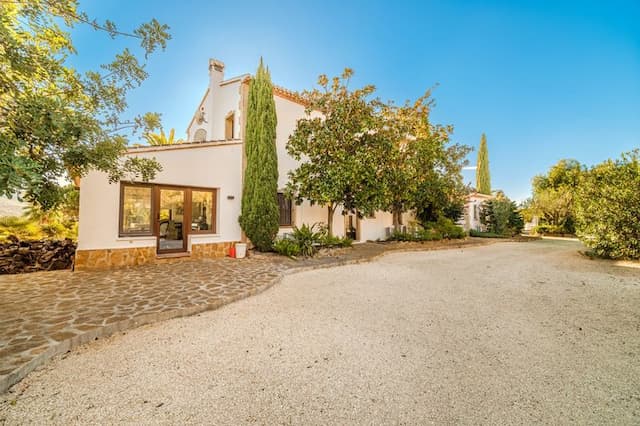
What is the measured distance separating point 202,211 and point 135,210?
1.94 meters

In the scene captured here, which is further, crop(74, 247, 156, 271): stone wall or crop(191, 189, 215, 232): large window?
crop(191, 189, 215, 232): large window

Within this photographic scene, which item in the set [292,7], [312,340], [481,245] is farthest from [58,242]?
[481,245]

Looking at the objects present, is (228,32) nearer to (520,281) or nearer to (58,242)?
(58,242)

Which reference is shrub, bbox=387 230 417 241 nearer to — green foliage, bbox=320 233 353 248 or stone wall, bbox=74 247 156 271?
green foliage, bbox=320 233 353 248

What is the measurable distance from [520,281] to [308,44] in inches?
463

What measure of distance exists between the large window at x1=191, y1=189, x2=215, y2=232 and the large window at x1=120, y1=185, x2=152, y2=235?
127 centimetres

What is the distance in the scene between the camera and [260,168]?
9320 mm

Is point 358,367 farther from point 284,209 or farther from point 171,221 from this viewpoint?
point 284,209

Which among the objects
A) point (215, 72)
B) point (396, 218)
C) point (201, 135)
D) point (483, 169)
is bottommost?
point (396, 218)

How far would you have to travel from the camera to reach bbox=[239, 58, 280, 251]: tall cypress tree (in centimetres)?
919

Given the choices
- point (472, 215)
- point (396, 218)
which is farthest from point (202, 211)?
point (472, 215)

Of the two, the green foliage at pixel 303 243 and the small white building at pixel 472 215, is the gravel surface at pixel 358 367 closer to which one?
the green foliage at pixel 303 243

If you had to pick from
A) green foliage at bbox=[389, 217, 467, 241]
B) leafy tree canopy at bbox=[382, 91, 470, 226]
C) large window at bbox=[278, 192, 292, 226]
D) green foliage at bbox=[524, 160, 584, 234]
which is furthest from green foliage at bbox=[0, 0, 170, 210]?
green foliage at bbox=[524, 160, 584, 234]

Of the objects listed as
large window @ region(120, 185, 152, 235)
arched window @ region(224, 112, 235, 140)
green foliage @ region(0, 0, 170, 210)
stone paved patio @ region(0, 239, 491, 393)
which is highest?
arched window @ region(224, 112, 235, 140)
